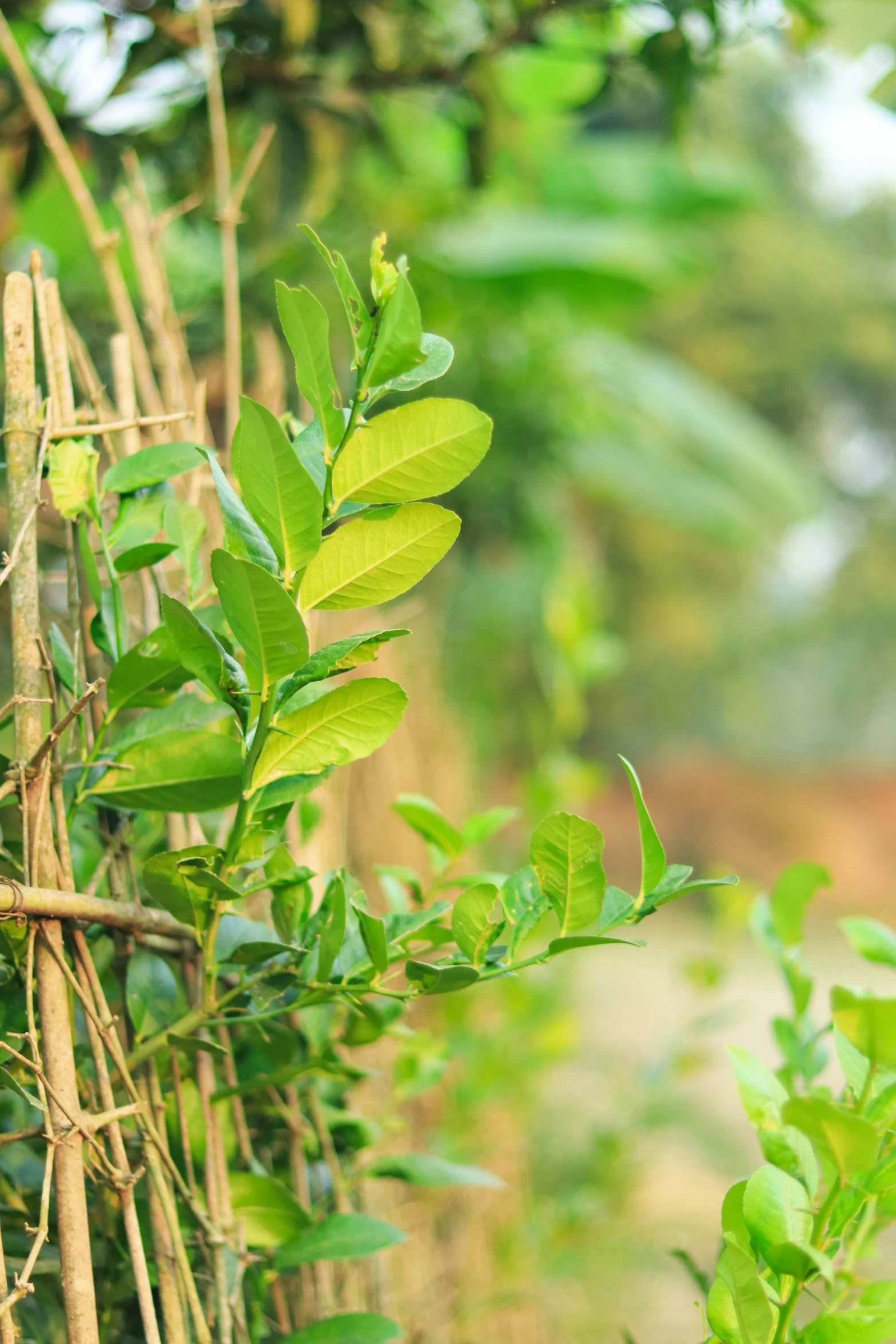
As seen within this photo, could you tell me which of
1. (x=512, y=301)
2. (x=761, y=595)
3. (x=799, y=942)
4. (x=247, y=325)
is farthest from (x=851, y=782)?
(x=799, y=942)

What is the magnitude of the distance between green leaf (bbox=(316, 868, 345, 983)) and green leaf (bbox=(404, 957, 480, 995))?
2 centimetres

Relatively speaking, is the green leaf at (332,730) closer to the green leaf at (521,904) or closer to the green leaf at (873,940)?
the green leaf at (521,904)

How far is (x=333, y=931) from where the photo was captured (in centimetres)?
30

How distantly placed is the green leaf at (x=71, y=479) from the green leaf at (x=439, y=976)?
172mm

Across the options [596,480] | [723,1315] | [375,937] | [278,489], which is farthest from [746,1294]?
[596,480]

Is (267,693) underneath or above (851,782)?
above

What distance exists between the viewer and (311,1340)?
1.08 ft

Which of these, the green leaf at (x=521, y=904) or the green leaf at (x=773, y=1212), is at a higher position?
the green leaf at (x=521, y=904)

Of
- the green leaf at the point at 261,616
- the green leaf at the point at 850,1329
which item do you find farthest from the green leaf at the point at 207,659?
→ the green leaf at the point at 850,1329

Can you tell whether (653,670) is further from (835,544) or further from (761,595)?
(835,544)

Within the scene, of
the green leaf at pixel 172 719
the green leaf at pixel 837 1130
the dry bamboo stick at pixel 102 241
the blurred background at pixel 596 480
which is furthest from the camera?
the blurred background at pixel 596 480

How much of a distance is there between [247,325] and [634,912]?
85 centimetres

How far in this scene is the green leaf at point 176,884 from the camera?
28cm

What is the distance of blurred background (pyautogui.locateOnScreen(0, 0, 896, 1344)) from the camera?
73cm
